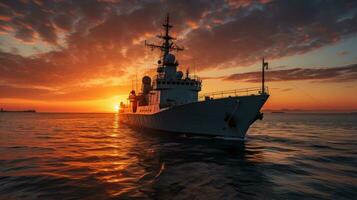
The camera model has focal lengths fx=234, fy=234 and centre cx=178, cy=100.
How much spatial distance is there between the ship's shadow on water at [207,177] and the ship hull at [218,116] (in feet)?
12.7

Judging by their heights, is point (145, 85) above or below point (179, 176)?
above

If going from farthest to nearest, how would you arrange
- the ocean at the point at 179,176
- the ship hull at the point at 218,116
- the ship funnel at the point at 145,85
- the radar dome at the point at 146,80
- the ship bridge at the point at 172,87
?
the radar dome at the point at 146,80 → the ship funnel at the point at 145,85 → the ship bridge at the point at 172,87 → the ship hull at the point at 218,116 → the ocean at the point at 179,176

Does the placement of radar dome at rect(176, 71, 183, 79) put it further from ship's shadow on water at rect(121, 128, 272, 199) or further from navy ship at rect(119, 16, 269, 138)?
ship's shadow on water at rect(121, 128, 272, 199)

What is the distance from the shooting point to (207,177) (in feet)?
30.1

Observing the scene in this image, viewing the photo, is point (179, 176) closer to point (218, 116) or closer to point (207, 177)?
point (207, 177)

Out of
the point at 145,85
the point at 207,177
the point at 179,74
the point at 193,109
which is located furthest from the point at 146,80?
the point at 207,177

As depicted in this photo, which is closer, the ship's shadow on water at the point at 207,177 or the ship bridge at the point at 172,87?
the ship's shadow on water at the point at 207,177

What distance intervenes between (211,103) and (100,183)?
39.3 feet

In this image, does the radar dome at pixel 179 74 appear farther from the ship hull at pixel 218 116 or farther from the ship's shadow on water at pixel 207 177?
the ship's shadow on water at pixel 207 177

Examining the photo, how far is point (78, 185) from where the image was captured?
316 inches

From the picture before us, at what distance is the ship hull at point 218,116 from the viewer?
1764 centimetres

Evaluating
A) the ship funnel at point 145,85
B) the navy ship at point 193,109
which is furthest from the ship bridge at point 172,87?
the ship funnel at point 145,85

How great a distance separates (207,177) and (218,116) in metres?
10.1

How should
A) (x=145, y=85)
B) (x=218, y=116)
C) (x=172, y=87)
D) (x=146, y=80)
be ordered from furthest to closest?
(x=146, y=80) < (x=145, y=85) < (x=172, y=87) < (x=218, y=116)
